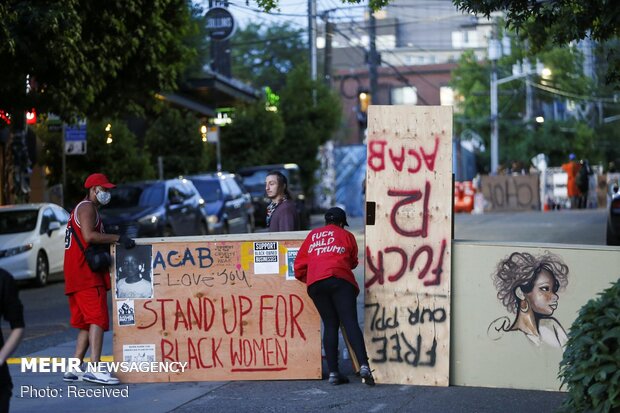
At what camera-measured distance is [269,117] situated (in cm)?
4344

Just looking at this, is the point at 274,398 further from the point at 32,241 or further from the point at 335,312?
the point at 32,241

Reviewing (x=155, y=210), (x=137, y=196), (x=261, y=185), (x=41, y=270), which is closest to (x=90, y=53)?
(x=41, y=270)

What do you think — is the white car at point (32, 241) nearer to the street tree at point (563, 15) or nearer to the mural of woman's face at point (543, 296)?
the street tree at point (563, 15)

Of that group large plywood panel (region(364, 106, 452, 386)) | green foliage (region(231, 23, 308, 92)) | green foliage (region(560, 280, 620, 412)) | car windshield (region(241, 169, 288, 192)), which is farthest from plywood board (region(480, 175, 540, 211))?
green foliage (region(231, 23, 308, 92))

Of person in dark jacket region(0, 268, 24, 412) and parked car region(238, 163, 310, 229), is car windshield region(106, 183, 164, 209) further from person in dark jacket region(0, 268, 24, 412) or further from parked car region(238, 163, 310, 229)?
person in dark jacket region(0, 268, 24, 412)

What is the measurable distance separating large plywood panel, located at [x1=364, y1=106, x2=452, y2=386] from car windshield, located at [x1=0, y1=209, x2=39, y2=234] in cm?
1227

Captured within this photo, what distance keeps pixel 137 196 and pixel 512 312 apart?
51.8ft

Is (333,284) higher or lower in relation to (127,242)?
lower

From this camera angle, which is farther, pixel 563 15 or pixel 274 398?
pixel 563 15

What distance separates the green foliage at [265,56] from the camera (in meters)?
81.0

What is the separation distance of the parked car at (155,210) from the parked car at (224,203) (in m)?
1.11

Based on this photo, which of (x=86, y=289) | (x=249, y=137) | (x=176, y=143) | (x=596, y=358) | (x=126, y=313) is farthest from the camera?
(x=249, y=137)

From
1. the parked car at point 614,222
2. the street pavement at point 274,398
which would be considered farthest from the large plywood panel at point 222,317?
the parked car at point 614,222

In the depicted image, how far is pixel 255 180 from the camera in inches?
1422
